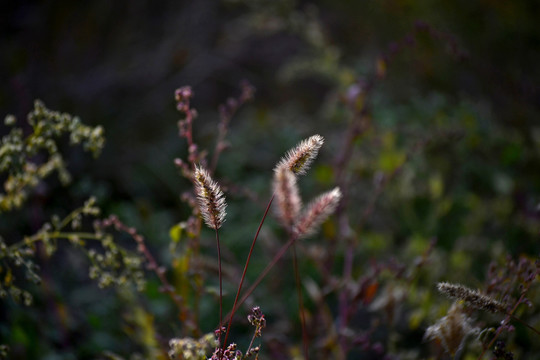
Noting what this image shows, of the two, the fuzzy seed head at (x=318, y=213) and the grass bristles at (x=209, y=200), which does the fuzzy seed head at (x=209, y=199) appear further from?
the fuzzy seed head at (x=318, y=213)

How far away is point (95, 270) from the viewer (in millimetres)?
909

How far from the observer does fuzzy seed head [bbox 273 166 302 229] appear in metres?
0.72

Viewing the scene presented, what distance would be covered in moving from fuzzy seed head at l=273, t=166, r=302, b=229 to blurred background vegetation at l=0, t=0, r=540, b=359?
1.19 feet

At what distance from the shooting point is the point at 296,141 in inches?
83.2

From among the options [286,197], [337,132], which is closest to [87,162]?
[337,132]

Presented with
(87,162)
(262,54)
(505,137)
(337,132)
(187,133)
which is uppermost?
(262,54)

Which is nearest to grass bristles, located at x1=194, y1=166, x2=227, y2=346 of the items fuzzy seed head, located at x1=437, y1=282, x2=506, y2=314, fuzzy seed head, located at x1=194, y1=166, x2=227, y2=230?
fuzzy seed head, located at x1=194, y1=166, x2=227, y2=230

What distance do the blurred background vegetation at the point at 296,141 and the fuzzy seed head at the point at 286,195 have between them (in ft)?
1.19

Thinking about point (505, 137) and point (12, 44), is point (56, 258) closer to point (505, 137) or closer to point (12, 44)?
point (12, 44)

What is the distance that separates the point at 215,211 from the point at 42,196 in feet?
3.36

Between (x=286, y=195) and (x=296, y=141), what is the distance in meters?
1.37

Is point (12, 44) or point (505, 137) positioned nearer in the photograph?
point (505, 137)

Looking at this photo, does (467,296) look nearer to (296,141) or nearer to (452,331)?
(452,331)

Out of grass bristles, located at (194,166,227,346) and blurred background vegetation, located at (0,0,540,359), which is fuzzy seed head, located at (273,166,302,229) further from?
blurred background vegetation, located at (0,0,540,359)
